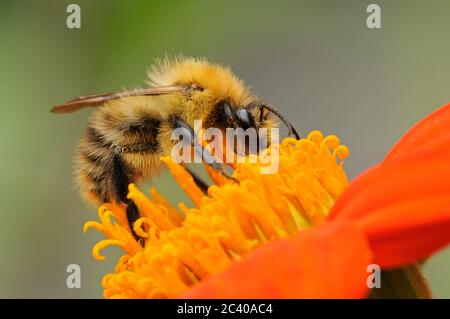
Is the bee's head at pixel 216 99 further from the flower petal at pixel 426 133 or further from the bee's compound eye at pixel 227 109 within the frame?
the flower petal at pixel 426 133

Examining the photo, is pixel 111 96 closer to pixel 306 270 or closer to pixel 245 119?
pixel 245 119

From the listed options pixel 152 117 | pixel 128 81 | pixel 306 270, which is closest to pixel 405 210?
pixel 306 270

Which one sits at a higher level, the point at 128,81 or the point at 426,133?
the point at 128,81

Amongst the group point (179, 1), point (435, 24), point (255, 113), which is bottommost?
point (255, 113)

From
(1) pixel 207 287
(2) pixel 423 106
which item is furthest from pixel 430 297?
(2) pixel 423 106

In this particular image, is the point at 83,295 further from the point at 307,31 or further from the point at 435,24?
the point at 435,24
